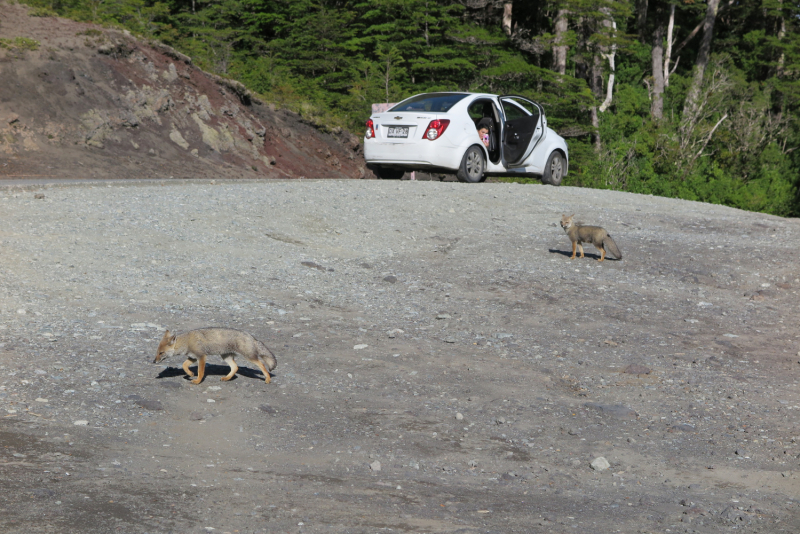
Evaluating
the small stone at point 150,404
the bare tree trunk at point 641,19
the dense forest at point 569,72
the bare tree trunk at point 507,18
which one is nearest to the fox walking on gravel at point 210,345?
the small stone at point 150,404

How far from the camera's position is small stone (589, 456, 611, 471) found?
190 inches

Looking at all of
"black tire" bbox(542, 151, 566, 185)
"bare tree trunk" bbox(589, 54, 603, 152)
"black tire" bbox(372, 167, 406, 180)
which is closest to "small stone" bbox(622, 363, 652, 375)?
"black tire" bbox(372, 167, 406, 180)

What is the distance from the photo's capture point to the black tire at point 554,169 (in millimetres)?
17094

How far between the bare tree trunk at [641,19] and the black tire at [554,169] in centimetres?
2682

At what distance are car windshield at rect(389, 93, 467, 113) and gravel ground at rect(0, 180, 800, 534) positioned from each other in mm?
3767

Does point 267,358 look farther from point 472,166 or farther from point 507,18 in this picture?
point 507,18

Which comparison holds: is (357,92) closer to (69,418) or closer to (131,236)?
(131,236)

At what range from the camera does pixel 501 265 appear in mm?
10195

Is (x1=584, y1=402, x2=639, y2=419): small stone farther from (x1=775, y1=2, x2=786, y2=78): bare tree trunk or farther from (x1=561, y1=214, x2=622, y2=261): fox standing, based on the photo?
(x1=775, y1=2, x2=786, y2=78): bare tree trunk

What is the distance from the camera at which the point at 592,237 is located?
10.6 m

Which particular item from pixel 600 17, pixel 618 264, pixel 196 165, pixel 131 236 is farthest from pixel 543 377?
pixel 600 17

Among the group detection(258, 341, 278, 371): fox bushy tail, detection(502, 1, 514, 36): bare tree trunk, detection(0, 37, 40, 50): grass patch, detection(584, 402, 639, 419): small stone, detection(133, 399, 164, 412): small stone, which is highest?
detection(502, 1, 514, 36): bare tree trunk

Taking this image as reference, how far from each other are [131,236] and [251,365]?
Answer: 13.7ft

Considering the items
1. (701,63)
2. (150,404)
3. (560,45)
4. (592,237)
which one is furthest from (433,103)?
(701,63)
